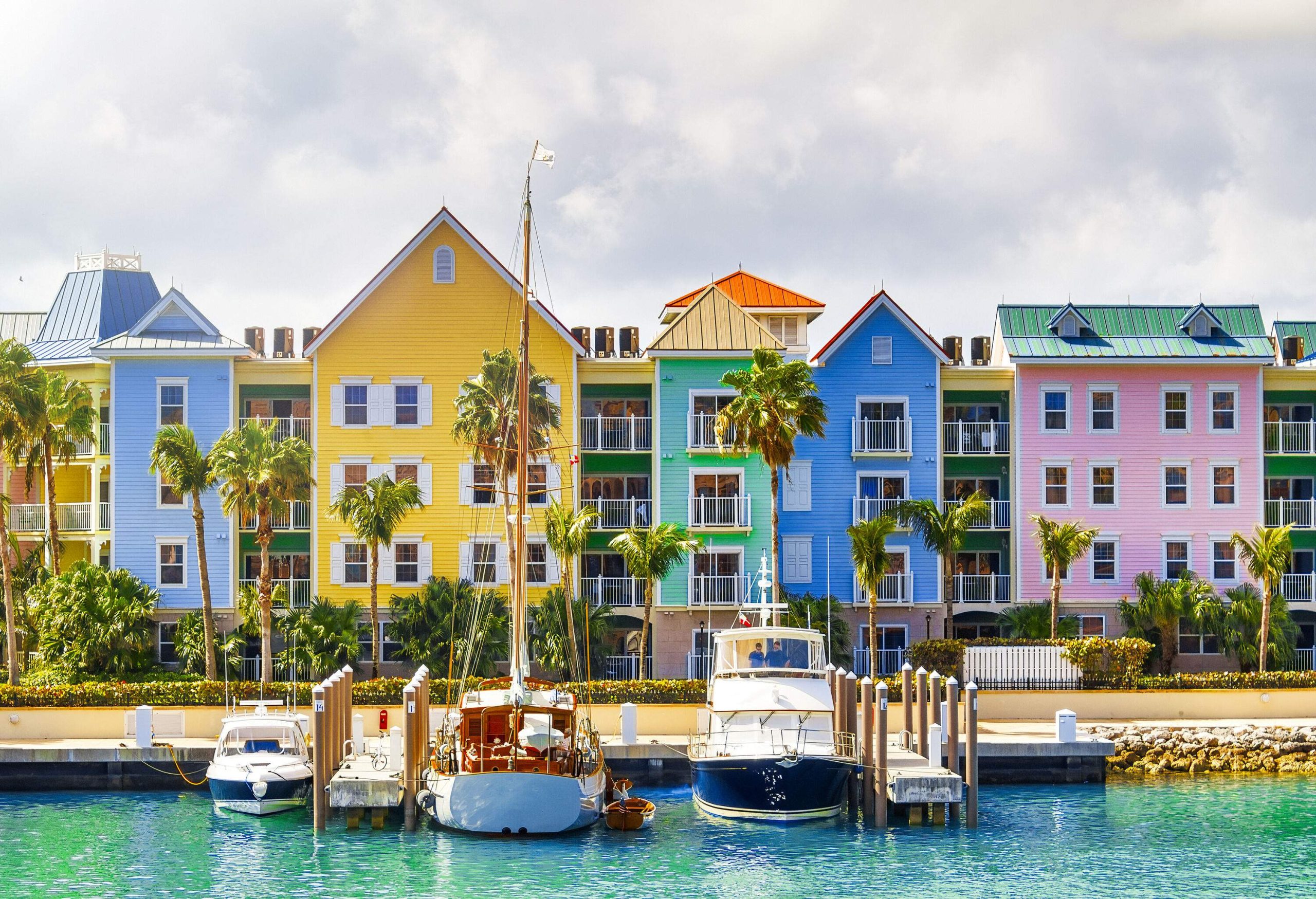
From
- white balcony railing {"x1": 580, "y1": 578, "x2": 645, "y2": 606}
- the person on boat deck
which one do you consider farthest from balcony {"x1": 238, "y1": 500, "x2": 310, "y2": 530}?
the person on boat deck

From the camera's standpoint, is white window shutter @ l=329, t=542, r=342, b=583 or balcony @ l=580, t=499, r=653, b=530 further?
balcony @ l=580, t=499, r=653, b=530

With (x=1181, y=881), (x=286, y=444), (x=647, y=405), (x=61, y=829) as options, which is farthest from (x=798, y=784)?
(x=647, y=405)

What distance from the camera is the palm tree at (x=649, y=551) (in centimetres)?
4938

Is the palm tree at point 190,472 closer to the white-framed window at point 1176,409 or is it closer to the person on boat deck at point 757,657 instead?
the person on boat deck at point 757,657

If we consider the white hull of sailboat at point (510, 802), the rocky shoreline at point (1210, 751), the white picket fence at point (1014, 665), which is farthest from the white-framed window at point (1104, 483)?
the white hull of sailboat at point (510, 802)

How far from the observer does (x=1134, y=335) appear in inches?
2263

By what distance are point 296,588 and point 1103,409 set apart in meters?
28.5

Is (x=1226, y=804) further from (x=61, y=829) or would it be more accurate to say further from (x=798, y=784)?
(x=61, y=829)

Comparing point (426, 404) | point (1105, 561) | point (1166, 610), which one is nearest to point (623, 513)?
point (426, 404)

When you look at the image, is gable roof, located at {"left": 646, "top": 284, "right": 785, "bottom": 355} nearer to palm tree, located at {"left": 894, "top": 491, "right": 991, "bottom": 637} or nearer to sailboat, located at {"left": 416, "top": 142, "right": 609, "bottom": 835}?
palm tree, located at {"left": 894, "top": 491, "right": 991, "bottom": 637}

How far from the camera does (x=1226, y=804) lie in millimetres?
38344

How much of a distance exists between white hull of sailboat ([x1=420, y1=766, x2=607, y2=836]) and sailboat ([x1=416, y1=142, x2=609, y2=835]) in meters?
0.01

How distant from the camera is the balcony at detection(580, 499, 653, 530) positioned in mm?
54844

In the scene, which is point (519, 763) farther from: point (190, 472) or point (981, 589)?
point (981, 589)
